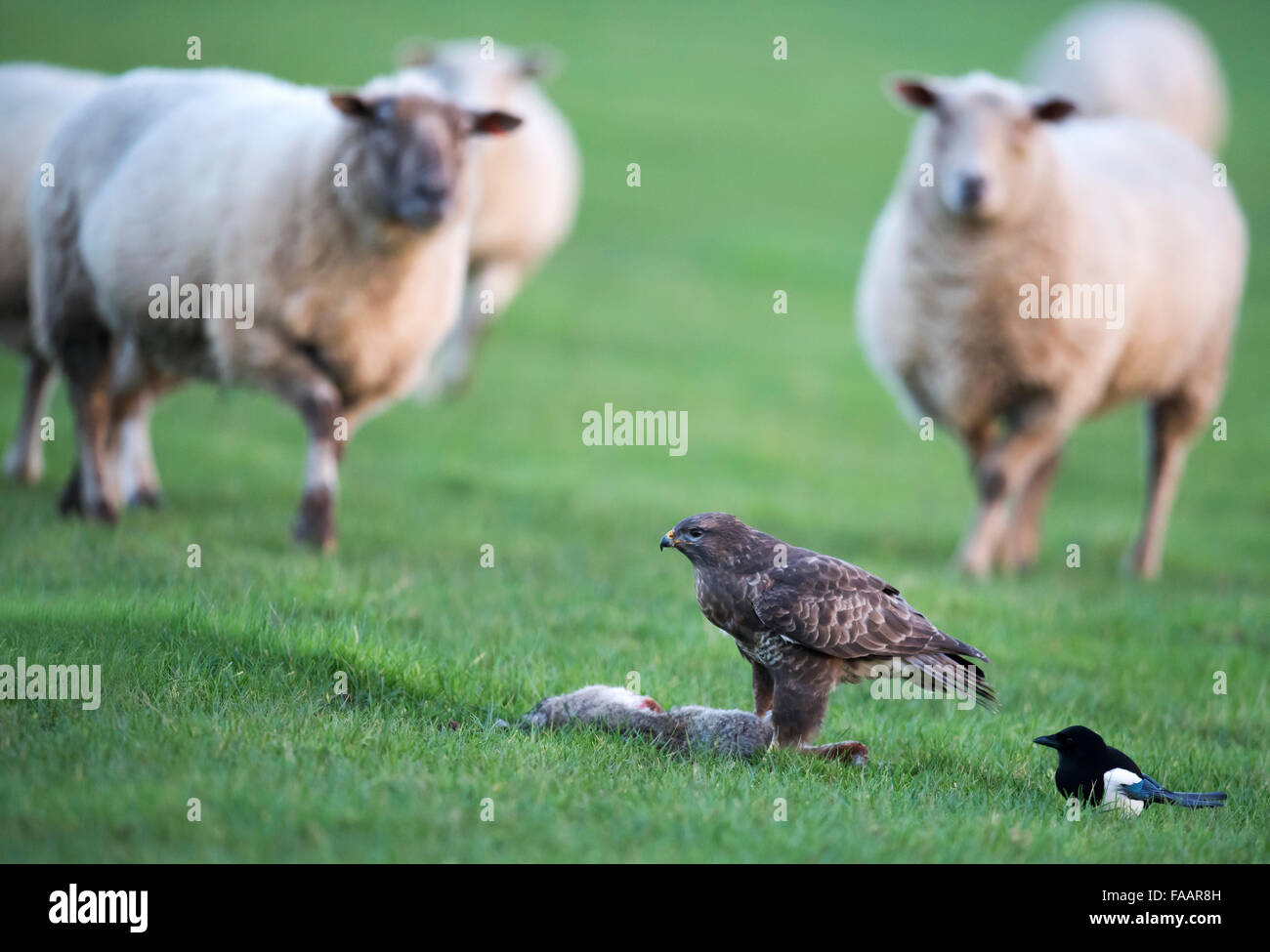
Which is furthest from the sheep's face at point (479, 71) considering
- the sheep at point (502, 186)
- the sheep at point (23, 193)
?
the sheep at point (23, 193)

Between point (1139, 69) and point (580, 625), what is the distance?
1908cm

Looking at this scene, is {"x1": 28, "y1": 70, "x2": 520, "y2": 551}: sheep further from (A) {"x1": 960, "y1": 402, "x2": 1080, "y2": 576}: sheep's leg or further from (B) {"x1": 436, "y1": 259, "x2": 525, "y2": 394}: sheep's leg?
(B) {"x1": 436, "y1": 259, "x2": 525, "y2": 394}: sheep's leg

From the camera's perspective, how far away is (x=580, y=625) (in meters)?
6.82

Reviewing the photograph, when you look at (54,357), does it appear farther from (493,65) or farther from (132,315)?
(493,65)

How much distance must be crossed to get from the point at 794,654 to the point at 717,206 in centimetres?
2591

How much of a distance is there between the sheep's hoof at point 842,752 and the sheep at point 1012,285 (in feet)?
15.1

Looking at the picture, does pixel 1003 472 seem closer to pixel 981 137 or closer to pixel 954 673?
pixel 981 137

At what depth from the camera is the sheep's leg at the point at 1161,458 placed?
10805 mm

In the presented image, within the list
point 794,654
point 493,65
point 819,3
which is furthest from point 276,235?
point 819,3

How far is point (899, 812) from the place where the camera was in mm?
4555

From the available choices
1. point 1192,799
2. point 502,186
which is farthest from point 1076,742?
point 502,186

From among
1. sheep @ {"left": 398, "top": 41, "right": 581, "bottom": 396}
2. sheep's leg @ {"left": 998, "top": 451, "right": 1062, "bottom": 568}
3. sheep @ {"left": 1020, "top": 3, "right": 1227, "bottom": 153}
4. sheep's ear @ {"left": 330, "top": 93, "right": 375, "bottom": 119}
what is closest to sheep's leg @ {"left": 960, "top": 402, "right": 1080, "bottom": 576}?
sheep's leg @ {"left": 998, "top": 451, "right": 1062, "bottom": 568}

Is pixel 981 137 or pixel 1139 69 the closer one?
pixel 981 137

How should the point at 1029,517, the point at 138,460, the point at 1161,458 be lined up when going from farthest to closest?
1. the point at 1161,458
2. the point at 1029,517
3. the point at 138,460
